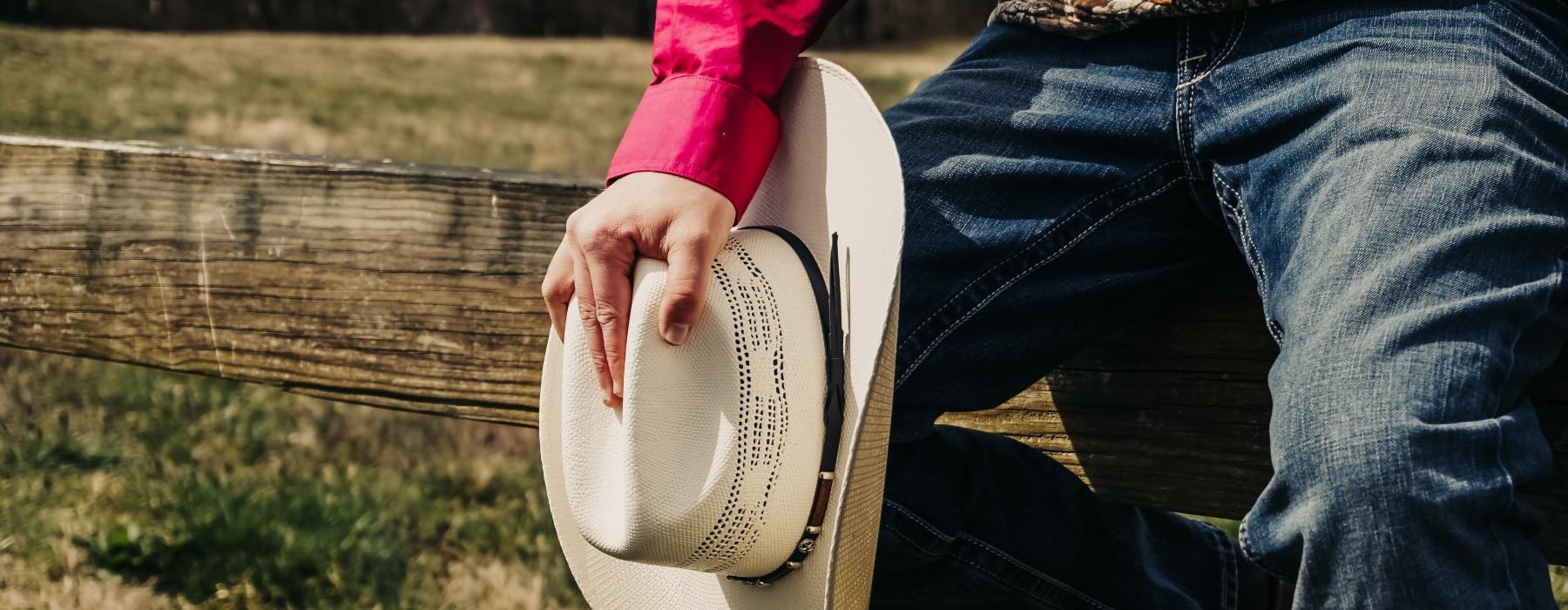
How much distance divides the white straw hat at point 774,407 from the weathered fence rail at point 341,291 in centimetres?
48

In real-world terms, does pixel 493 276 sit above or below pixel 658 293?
below

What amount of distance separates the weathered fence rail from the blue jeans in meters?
0.10

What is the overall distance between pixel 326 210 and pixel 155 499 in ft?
3.43

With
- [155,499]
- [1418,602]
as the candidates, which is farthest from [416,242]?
[1418,602]

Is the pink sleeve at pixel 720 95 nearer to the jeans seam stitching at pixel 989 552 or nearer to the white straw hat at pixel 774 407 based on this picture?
the white straw hat at pixel 774 407

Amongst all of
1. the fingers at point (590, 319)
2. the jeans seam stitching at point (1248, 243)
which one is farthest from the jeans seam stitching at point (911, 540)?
the jeans seam stitching at point (1248, 243)

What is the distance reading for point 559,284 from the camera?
4.96ft

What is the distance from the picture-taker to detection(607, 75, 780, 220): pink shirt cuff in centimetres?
140

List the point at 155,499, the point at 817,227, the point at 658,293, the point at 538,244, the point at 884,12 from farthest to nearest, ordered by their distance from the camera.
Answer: the point at 884,12, the point at 155,499, the point at 538,244, the point at 817,227, the point at 658,293

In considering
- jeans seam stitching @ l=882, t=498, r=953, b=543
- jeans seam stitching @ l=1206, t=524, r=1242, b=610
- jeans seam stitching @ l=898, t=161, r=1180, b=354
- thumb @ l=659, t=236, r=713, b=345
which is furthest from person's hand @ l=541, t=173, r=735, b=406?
jeans seam stitching @ l=1206, t=524, r=1242, b=610

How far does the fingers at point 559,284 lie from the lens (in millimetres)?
1497

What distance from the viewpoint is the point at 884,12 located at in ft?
41.9

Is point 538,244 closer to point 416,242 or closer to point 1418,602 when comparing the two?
point 416,242

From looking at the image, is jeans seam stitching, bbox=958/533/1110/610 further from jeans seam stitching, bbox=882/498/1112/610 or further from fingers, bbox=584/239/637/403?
fingers, bbox=584/239/637/403
